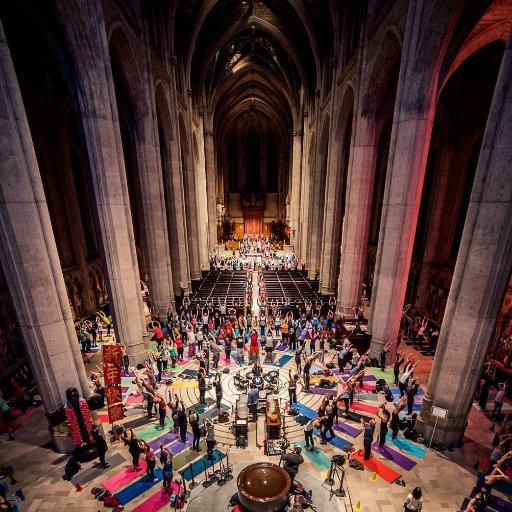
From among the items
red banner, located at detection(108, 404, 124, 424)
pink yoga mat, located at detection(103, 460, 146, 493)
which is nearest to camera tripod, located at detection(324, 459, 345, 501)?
pink yoga mat, located at detection(103, 460, 146, 493)

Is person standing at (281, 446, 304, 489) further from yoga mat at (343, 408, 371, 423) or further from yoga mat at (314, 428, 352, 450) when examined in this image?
yoga mat at (343, 408, 371, 423)

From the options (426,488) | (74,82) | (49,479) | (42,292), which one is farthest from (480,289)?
(74,82)

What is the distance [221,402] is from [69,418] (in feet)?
16.7

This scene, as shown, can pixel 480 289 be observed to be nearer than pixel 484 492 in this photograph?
No

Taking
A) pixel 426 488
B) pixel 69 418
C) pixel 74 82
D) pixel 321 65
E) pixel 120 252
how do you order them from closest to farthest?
pixel 426 488 → pixel 69 418 → pixel 74 82 → pixel 120 252 → pixel 321 65

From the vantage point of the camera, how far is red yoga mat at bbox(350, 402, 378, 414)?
1086 centimetres

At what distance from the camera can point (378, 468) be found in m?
8.36

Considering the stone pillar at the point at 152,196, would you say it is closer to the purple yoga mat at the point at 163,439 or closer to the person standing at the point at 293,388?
the purple yoga mat at the point at 163,439

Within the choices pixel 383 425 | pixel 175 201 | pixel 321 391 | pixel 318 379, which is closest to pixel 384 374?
pixel 318 379

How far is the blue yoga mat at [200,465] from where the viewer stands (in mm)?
8271

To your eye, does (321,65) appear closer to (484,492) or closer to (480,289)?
(480,289)

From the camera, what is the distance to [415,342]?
53.2ft

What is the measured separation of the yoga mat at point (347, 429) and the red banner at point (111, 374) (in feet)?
25.2

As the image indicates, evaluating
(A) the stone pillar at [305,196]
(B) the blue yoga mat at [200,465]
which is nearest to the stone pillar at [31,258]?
(B) the blue yoga mat at [200,465]
